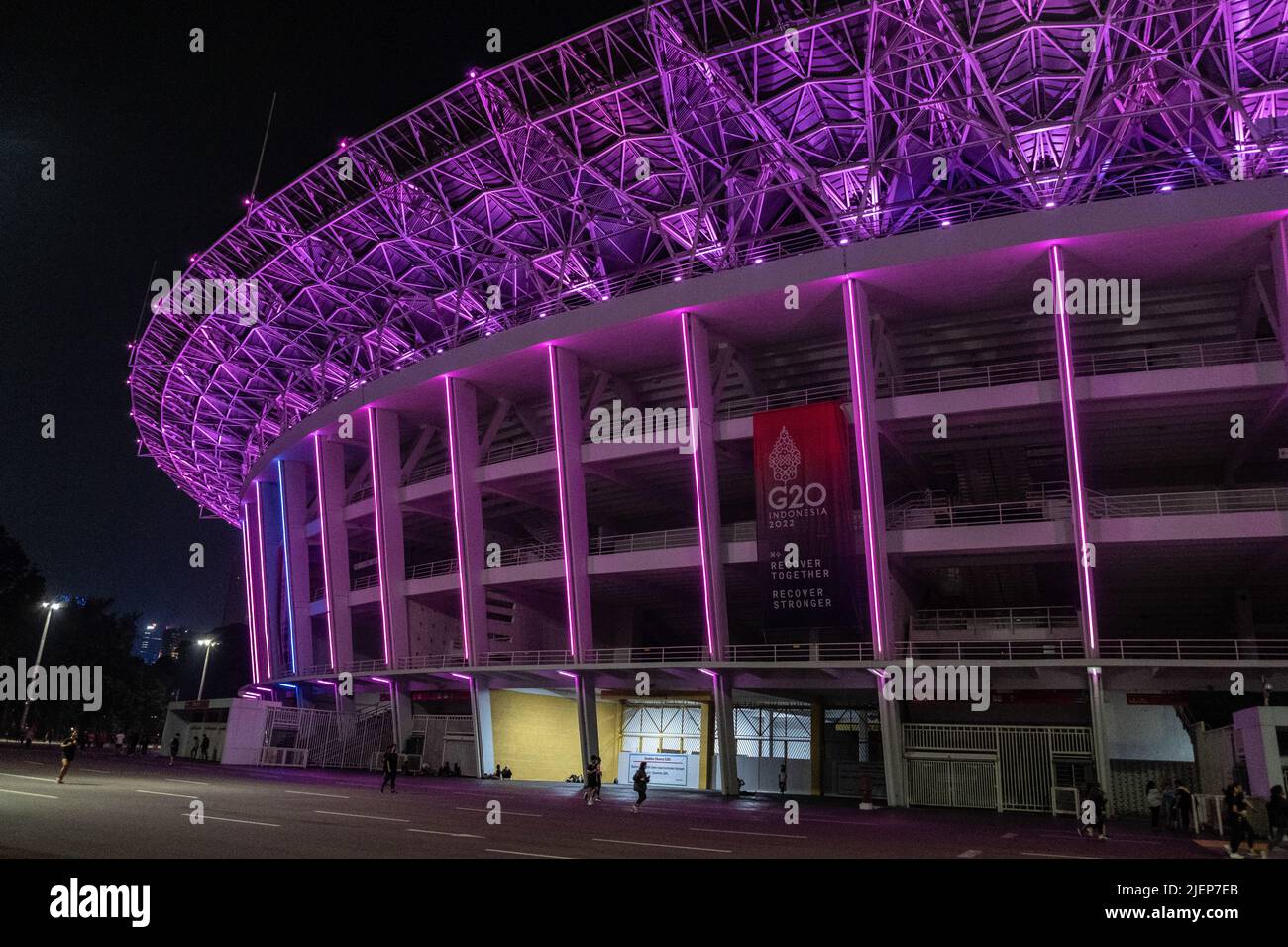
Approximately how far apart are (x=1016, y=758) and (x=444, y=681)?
2387 centimetres

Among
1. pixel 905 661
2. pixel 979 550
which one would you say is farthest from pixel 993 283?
pixel 905 661

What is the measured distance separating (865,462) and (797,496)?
2.43 metres

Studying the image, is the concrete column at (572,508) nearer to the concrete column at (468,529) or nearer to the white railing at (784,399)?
the concrete column at (468,529)

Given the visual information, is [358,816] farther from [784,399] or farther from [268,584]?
[268,584]

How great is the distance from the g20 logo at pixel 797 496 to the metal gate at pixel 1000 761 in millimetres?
7660

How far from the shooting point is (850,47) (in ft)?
95.3

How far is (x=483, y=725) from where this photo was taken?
130ft

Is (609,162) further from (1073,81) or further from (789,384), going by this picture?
(1073,81)

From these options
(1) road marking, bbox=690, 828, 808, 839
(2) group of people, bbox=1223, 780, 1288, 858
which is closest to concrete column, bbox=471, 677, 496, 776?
(1) road marking, bbox=690, 828, 808, 839

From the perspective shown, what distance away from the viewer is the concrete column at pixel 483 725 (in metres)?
39.3

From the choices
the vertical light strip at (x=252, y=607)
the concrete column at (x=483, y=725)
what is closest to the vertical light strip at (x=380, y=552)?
the concrete column at (x=483, y=725)

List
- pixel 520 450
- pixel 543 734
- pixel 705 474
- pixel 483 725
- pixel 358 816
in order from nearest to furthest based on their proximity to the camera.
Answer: pixel 358 816
pixel 705 474
pixel 483 725
pixel 543 734
pixel 520 450

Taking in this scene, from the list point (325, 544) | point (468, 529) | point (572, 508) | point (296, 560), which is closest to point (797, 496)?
point (572, 508)

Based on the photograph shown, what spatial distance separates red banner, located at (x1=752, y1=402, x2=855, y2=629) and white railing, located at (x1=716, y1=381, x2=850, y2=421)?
2398 millimetres
